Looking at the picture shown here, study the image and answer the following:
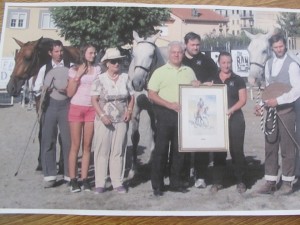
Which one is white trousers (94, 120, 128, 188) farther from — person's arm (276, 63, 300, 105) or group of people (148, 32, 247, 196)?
person's arm (276, 63, 300, 105)

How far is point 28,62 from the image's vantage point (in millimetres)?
819

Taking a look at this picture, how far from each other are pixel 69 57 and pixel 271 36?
0.42 meters

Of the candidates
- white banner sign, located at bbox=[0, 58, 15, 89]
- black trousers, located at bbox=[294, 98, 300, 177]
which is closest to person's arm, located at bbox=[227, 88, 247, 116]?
black trousers, located at bbox=[294, 98, 300, 177]

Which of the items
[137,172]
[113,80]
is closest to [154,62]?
[113,80]

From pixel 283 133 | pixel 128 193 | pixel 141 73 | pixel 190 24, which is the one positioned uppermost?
pixel 190 24

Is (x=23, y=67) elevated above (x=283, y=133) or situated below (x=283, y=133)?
above

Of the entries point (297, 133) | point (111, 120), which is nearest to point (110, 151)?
point (111, 120)

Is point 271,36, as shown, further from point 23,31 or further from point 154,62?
point 23,31

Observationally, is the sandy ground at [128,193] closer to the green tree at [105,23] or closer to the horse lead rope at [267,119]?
the horse lead rope at [267,119]

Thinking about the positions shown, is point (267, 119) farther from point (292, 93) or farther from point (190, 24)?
point (190, 24)

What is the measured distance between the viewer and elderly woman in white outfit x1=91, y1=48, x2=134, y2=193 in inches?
30.5

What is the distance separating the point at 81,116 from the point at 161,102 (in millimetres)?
157

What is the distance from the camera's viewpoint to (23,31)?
2.73 ft

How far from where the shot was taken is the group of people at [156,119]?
0.78 metres
